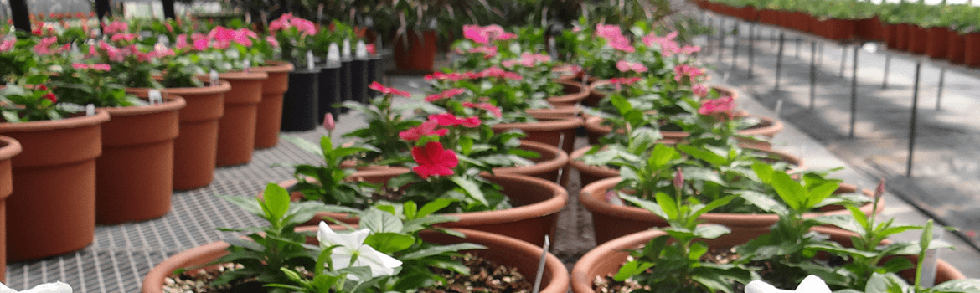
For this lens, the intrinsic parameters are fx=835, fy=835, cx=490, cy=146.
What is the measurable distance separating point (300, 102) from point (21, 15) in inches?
55.5

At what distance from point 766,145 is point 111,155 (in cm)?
183

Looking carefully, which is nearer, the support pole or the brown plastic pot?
the support pole

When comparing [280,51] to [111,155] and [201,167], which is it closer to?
[201,167]

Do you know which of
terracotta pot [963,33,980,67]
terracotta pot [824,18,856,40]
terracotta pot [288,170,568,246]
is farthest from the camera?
terracotta pot [824,18,856,40]

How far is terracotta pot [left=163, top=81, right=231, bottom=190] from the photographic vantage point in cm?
283

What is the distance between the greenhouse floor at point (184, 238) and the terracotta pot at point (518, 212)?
453mm

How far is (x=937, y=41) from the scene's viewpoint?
363 cm

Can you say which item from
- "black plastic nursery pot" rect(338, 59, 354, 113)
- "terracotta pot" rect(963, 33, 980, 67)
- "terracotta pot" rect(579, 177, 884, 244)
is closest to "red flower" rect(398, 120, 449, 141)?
"terracotta pot" rect(579, 177, 884, 244)

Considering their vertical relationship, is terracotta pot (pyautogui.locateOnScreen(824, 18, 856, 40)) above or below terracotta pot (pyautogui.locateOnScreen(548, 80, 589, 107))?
above

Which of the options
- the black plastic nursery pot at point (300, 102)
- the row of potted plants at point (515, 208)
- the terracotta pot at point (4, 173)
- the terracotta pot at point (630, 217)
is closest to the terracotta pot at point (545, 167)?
the row of potted plants at point (515, 208)

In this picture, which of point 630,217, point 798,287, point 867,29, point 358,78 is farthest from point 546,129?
point 867,29

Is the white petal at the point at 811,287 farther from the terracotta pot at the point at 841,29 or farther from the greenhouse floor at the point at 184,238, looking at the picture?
the terracotta pot at the point at 841,29

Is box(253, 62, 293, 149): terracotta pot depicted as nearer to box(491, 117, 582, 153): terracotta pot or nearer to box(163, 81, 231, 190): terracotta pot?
box(163, 81, 231, 190): terracotta pot

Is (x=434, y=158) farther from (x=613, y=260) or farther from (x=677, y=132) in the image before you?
(x=677, y=132)
